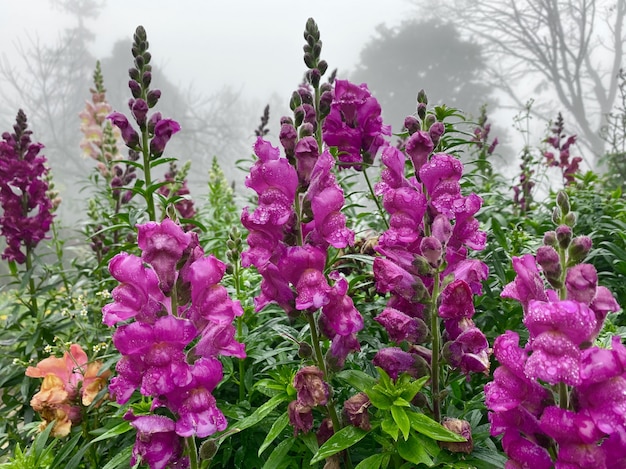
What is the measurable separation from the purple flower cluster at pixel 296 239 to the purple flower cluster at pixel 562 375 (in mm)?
371

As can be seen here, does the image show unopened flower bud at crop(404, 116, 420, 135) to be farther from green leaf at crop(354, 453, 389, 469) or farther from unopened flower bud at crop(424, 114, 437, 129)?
green leaf at crop(354, 453, 389, 469)

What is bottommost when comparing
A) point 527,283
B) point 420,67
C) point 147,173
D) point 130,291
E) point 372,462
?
→ point 372,462

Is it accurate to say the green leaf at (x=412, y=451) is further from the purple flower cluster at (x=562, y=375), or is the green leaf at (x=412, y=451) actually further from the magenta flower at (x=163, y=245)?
the magenta flower at (x=163, y=245)

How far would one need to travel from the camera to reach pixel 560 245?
962 millimetres

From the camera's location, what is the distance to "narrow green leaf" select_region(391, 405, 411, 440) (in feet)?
3.48

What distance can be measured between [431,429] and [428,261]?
1.20 feet

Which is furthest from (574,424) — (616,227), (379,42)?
(379,42)

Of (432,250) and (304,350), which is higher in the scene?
(432,250)

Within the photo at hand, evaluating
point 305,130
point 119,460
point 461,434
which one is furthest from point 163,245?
point 461,434

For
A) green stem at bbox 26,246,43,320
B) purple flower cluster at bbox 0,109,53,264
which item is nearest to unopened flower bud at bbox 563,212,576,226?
green stem at bbox 26,246,43,320

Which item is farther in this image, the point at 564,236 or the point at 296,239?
the point at 296,239

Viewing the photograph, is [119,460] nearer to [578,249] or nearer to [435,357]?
[435,357]

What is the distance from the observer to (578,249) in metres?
0.94

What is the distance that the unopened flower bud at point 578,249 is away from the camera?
0.94 m
